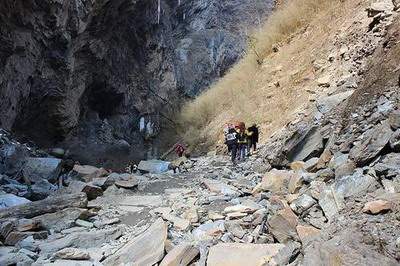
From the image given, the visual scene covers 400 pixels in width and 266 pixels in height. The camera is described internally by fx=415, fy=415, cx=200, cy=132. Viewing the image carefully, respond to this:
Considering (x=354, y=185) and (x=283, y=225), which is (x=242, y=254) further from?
(x=354, y=185)

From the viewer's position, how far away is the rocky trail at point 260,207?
424 cm

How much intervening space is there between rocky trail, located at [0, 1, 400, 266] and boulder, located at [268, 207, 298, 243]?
0.01 meters

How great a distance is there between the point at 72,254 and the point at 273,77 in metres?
12.1

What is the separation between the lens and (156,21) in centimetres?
2417

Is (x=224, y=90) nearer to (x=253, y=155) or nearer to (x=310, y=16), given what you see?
(x=310, y=16)

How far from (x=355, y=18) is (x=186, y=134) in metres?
10.4

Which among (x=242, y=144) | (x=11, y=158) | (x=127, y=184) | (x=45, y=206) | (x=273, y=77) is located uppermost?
(x=11, y=158)

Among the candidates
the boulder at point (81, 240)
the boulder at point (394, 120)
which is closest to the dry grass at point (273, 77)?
the boulder at point (394, 120)

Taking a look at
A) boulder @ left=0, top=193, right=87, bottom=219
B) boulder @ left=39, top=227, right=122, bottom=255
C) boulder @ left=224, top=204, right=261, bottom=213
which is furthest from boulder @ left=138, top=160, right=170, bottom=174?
boulder @ left=224, top=204, right=261, bottom=213

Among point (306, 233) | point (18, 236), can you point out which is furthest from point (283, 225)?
point (18, 236)

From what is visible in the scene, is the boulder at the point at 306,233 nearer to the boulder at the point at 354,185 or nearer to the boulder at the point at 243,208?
the boulder at the point at 354,185

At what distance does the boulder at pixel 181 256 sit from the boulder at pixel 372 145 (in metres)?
2.48

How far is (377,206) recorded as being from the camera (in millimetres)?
4090

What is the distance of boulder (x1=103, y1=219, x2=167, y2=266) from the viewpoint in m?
5.21
